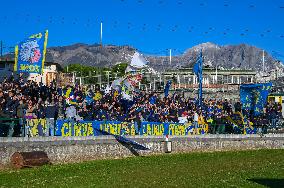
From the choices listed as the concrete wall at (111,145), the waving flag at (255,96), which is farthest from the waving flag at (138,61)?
the concrete wall at (111,145)

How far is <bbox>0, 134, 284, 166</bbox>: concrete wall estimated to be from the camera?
80.3ft

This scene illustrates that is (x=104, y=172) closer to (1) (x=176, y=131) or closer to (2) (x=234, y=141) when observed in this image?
(1) (x=176, y=131)

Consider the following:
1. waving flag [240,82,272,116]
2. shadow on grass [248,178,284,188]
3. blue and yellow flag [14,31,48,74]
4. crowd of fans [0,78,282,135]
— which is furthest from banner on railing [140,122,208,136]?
shadow on grass [248,178,284,188]

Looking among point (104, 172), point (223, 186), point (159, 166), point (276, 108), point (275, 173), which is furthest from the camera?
point (276, 108)

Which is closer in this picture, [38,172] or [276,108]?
[38,172]

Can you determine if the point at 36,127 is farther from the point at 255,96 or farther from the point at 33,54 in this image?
the point at 255,96

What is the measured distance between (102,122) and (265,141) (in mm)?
12608

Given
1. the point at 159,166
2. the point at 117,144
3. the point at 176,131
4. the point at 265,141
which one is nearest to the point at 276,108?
the point at 265,141

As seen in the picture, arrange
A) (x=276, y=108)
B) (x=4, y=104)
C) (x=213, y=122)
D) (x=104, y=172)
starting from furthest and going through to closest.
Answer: (x=276, y=108) → (x=213, y=122) → (x=4, y=104) → (x=104, y=172)

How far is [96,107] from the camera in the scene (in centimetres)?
3147

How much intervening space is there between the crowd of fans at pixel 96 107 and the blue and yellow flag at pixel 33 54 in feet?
4.36

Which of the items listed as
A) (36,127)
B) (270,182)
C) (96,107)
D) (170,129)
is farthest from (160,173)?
(170,129)

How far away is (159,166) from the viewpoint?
2456 cm

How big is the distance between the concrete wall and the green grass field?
0.99 m
